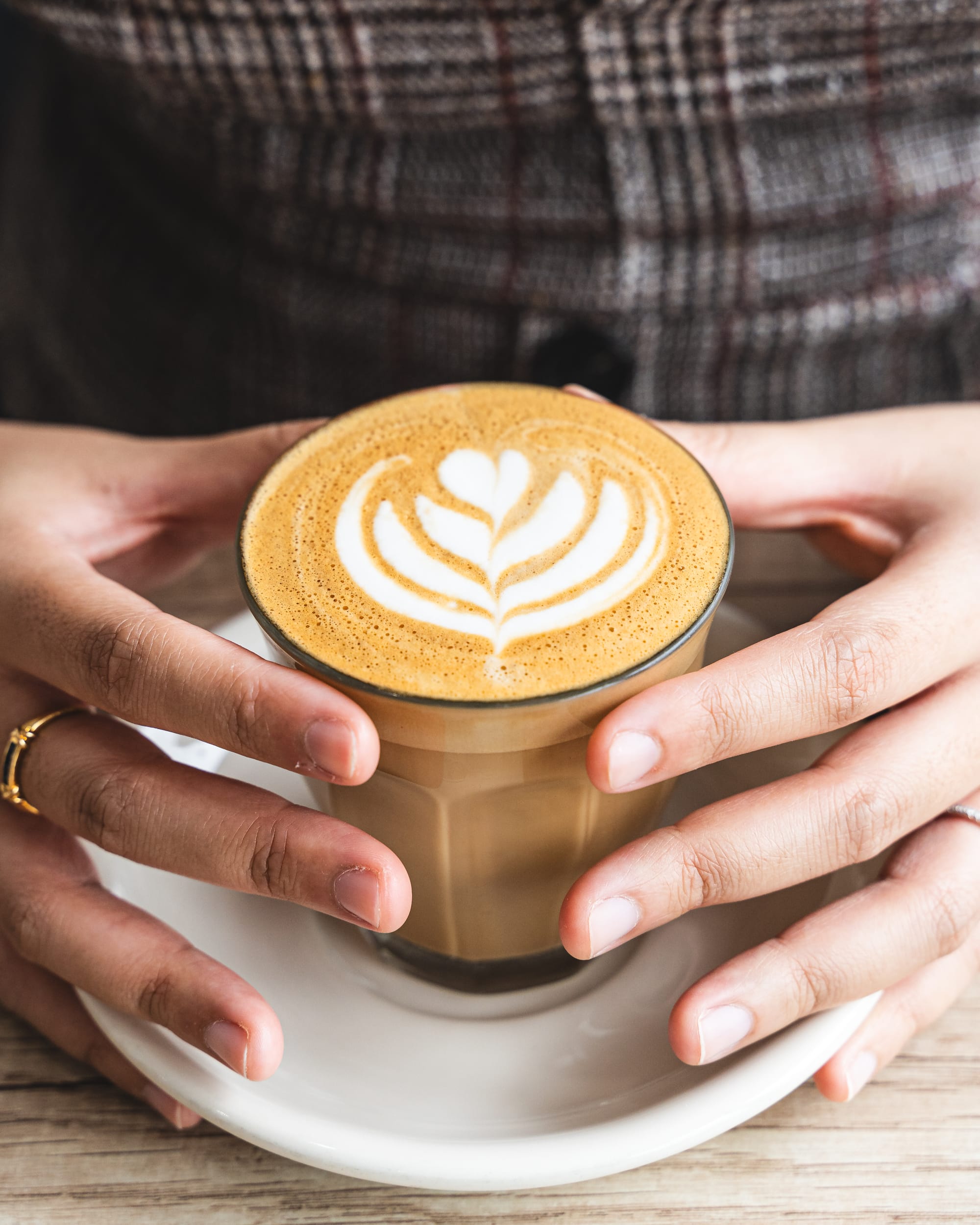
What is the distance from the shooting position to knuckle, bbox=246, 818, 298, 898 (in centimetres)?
64

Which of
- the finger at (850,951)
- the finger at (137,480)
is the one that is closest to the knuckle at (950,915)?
the finger at (850,951)

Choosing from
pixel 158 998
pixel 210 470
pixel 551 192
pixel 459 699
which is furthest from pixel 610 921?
pixel 551 192

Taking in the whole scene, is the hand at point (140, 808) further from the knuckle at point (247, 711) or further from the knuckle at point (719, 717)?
the knuckle at point (719, 717)

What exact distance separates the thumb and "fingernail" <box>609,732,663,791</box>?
0.44 metres

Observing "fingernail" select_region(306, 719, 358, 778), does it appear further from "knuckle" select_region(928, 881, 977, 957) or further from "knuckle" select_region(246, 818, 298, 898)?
"knuckle" select_region(928, 881, 977, 957)

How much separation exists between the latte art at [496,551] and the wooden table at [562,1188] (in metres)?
0.36

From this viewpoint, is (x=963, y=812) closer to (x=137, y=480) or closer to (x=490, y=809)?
(x=490, y=809)

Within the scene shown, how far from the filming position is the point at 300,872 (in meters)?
0.63

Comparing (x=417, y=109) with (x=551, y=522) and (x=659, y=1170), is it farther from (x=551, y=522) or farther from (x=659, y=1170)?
(x=659, y=1170)

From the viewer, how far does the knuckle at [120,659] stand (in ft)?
2.18

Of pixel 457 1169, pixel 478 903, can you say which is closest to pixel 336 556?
pixel 478 903

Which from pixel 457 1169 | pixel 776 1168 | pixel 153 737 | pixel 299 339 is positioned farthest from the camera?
pixel 299 339

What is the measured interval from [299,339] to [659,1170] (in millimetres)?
991

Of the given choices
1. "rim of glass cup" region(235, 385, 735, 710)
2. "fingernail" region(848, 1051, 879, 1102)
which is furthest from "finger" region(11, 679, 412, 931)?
"fingernail" region(848, 1051, 879, 1102)
